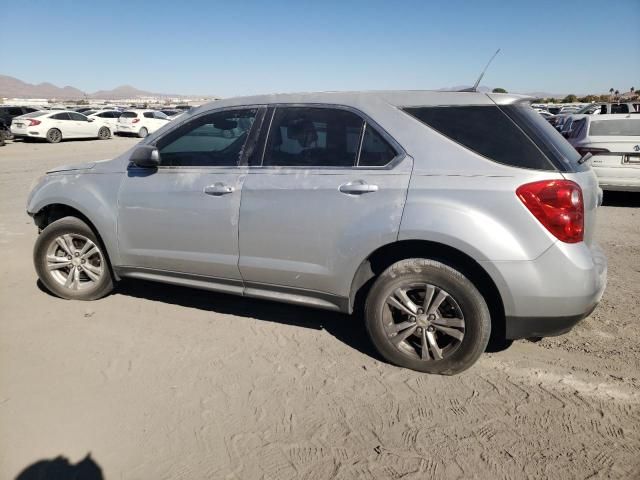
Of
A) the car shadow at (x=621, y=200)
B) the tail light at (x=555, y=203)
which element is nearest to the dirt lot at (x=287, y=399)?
the tail light at (x=555, y=203)

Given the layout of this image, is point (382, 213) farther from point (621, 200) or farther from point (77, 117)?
A: point (77, 117)

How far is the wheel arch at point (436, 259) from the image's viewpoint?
3.06 metres

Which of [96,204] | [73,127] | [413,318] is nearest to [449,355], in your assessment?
[413,318]

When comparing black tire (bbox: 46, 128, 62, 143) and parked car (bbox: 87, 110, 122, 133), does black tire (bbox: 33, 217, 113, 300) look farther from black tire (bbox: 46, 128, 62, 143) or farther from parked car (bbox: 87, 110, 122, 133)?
parked car (bbox: 87, 110, 122, 133)

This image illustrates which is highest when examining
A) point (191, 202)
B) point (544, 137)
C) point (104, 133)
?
point (544, 137)

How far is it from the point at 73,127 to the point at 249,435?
25191 mm

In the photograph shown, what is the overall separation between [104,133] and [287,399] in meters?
26.6

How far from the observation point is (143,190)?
3.91m

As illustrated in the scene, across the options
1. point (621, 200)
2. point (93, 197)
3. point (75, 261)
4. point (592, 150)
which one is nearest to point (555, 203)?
point (93, 197)

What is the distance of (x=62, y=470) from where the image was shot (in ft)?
7.88

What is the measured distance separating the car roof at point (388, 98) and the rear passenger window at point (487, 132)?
6cm

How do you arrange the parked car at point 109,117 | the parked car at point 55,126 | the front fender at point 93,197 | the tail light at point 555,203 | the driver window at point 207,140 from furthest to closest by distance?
the parked car at point 109,117 < the parked car at point 55,126 < the front fender at point 93,197 < the driver window at point 207,140 < the tail light at point 555,203

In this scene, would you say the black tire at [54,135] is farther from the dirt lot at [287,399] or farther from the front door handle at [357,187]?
the front door handle at [357,187]

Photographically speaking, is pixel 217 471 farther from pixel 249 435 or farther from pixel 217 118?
pixel 217 118
